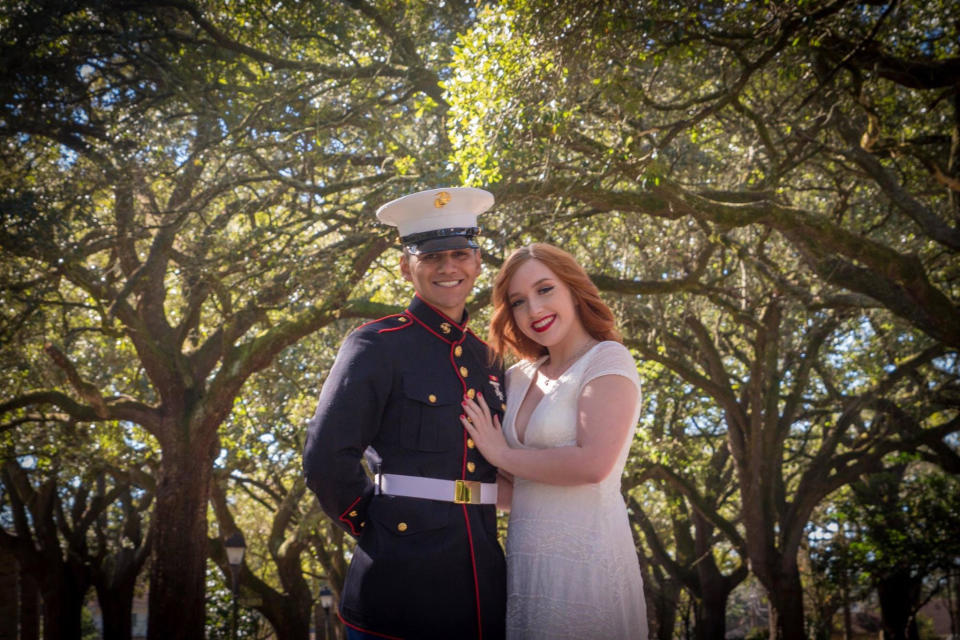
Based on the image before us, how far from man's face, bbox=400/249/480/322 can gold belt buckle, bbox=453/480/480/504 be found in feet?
2.30

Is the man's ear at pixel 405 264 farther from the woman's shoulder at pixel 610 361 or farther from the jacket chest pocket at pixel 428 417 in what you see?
the woman's shoulder at pixel 610 361

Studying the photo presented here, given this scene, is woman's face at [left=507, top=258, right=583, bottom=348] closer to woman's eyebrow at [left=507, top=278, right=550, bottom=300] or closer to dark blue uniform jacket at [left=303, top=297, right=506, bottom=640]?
woman's eyebrow at [left=507, top=278, right=550, bottom=300]

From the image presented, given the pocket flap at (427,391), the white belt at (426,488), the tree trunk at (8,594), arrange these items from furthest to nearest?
the tree trunk at (8,594) < the pocket flap at (427,391) < the white belt at (426,488)

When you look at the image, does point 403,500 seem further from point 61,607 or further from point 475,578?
point 61,607

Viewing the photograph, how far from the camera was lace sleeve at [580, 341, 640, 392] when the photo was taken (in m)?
3.12

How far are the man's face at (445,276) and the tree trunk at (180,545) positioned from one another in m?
7.46

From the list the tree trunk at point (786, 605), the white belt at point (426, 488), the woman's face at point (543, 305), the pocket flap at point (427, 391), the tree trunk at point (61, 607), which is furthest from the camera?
the tree trunk at point (61, 607)

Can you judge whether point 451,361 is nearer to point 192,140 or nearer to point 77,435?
point 192,140

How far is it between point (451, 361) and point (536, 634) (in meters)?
1.04

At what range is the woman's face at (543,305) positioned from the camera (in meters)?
3.40

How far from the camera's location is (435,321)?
337cm

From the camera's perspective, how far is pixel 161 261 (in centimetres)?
1080

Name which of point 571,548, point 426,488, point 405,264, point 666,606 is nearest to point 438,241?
point 405,264

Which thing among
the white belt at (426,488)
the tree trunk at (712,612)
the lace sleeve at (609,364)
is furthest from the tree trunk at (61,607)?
the lace sleeve at (609,364)
